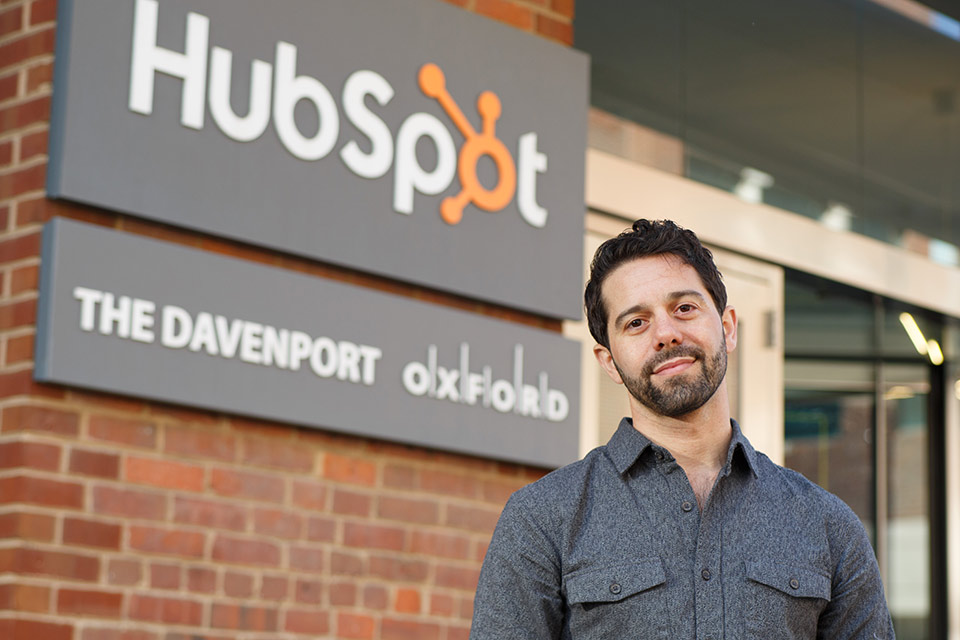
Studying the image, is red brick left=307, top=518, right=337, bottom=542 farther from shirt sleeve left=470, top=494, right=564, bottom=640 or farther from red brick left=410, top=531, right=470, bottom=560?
shirt sleeve left=470, top=494, right=564, bottom=640

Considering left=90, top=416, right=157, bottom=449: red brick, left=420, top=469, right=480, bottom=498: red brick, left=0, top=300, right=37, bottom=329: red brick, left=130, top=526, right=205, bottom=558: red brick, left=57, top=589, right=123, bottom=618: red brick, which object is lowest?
left=57, top=589, right=123, bottom=618: red brick

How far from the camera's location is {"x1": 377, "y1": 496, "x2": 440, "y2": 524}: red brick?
436 cm

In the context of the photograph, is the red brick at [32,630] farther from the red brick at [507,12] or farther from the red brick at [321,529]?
the red brick at [507,12]

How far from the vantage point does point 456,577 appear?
4.54 m

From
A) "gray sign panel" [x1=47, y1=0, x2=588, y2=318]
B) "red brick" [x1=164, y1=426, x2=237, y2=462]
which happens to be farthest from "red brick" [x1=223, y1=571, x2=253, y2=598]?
"gray sign panel" [x1=47, y1=0, x2=588, y2=318]

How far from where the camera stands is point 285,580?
406 cm

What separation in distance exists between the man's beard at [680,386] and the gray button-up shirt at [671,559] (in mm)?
88

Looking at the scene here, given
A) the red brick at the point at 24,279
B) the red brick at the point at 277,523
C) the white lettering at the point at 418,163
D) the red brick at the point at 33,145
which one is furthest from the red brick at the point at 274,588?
the red brick at the point at 33,145

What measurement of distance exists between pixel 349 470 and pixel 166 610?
2.45 feet

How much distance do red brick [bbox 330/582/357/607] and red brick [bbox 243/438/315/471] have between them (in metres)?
0.36

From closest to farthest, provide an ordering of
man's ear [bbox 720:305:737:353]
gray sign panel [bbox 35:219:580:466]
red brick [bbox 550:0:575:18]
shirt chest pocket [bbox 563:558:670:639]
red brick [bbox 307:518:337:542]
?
shirt chest pocket [bbox 563:558:670:639], man's ear [bbox 720:305:737:353], gray sign panel [bbox 35:219:580:466], red brick [bbox 307:518:337:542], red brick [bbox 550:0:575:18]

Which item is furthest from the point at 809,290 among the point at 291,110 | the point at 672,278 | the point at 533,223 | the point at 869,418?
the point at 672,278

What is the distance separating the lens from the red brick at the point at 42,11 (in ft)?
12.6

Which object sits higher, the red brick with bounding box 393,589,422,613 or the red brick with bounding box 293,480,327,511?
the red brick with bounding box 293,480,327,511
